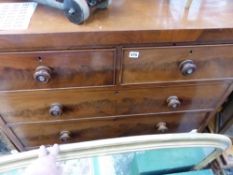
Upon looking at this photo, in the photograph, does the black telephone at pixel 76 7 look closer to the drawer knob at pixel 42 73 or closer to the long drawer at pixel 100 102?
the drawer knob at pixel 42 73

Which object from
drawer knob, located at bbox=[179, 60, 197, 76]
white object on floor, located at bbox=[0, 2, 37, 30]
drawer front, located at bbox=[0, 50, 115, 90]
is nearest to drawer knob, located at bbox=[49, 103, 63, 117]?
drawer front, located at bbox=[0, 50, 115, 90]

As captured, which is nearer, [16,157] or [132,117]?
[16,157]

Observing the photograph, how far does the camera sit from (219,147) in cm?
73

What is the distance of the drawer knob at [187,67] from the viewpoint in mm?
659

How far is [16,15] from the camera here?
22.3 inches

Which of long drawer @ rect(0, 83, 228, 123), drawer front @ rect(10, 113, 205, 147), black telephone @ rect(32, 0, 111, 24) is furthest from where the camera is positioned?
drawer front @ rect(10, 113, 205, 147)

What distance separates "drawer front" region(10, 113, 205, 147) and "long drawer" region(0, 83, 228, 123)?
0.17 feet

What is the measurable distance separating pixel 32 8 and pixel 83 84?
0.83ft

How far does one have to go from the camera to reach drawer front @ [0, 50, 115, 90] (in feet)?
1.94

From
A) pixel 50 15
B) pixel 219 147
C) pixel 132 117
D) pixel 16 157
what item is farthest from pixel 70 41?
pixel 219 147

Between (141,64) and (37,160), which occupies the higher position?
(141,64)

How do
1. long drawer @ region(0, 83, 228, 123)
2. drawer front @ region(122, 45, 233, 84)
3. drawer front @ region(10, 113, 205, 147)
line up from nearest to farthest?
drawer front @ region(122, 45, 233, 84), long drawer @ region(0, 83, 228, 123), drawer front @ region(10, 113, 205, 147)

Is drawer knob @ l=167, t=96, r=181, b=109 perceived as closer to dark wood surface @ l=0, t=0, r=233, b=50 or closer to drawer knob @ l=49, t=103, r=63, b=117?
dark wood surface @ l=0, t=0, r=233, b=50

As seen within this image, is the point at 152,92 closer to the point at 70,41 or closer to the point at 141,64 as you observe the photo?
the point at 141,64
